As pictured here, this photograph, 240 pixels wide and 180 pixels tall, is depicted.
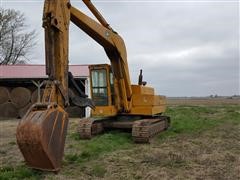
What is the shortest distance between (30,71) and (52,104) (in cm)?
1773

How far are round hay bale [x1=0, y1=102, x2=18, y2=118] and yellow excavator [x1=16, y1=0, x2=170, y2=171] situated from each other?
10766 millimetres

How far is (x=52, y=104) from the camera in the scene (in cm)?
607

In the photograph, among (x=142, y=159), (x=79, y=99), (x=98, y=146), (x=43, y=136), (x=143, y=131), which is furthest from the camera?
(x=143, y=131)

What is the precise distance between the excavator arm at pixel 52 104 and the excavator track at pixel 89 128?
3519 mm

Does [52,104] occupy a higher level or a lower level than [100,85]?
lower

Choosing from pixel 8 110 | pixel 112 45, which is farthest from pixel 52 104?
pixel 8 110

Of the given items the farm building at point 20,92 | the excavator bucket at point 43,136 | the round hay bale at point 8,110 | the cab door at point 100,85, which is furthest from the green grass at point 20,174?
the round hay bale at point 8,110

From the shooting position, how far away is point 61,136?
6.07 m

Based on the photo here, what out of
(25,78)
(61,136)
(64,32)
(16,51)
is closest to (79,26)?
(64,32)

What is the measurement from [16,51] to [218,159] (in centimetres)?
3350

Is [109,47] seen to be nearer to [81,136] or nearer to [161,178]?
[81,136]

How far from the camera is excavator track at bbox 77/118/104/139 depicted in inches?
425

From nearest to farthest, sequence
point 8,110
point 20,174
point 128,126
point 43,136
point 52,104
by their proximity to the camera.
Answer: point 43,136, point 52,104, point 20,174, point 128,126, point 8,110

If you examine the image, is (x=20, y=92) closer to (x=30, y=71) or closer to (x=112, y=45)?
(x=30, y=71)
